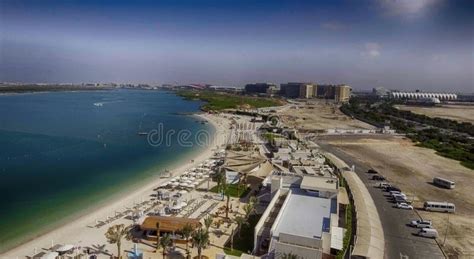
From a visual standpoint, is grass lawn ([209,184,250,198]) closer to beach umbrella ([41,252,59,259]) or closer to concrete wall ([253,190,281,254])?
concrete wall ([253,190,281,254])

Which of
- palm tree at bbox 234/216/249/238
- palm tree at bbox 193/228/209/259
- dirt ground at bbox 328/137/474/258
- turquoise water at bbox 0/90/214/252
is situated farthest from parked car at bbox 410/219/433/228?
turquoise water at bbox 0/90/214/252

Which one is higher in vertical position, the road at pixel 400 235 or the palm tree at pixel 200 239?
the palm tree at pixel 200 239

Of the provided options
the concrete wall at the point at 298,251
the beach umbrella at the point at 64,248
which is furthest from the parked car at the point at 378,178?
the beach umbrella at the point at 64,248

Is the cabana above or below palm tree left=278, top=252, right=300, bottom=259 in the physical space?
below

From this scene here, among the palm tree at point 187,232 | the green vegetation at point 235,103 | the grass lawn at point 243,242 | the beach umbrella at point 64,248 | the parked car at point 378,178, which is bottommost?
the grass lawn at point 243,242

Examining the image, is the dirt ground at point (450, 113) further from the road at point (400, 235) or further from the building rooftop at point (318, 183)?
the building rooftop at point (318, 183)
